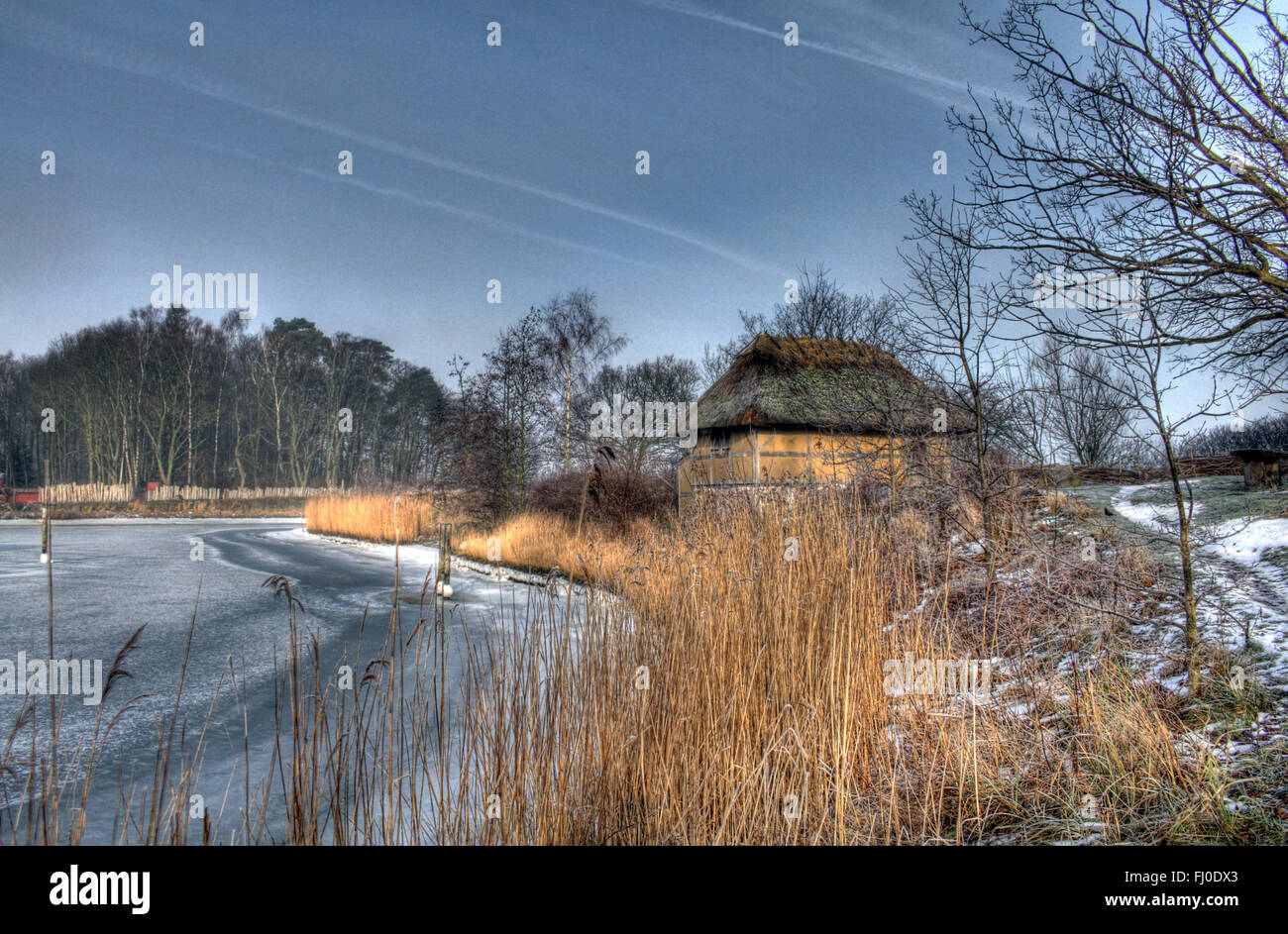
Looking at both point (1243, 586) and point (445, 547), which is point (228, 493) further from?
point (1243, 586)

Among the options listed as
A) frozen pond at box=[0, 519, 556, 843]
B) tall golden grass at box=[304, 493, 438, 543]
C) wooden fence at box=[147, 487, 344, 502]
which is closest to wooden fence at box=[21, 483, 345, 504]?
wooden fence at box=[147, 487, 344, 502]

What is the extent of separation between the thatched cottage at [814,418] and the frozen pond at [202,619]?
344 cm

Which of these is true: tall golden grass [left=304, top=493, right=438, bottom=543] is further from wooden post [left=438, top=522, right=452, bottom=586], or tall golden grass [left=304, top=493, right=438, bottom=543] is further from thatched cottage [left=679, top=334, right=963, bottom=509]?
wooden post [left=438, top=522, right=452, bottom=586]

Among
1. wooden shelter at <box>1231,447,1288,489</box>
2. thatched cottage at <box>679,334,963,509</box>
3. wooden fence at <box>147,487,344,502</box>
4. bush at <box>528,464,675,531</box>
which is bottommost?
wooden fence at <box>147,487,344,502</box>

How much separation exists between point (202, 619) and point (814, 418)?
36.7ft

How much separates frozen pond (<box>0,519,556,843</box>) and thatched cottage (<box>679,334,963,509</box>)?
3.44 metres

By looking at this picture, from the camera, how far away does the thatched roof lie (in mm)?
6156

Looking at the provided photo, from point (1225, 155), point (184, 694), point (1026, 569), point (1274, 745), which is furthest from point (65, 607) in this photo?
point (1225, 155)

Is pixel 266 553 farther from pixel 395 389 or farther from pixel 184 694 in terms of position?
pixel 395 389

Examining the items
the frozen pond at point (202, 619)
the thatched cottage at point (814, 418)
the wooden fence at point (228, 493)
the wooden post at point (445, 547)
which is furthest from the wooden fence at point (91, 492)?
the wooden post at point (445, 547)

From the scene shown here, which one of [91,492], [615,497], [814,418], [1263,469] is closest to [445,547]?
[615,497]

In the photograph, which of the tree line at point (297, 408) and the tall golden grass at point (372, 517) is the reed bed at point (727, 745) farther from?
the tall golden grass at point (372, 517)

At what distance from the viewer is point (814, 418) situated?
14289 millimetres
